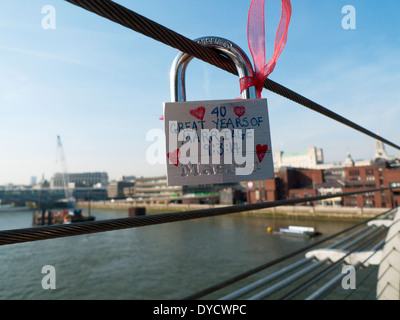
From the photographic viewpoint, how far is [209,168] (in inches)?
23.6

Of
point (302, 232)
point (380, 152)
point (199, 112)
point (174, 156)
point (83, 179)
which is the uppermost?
point (380, 152)

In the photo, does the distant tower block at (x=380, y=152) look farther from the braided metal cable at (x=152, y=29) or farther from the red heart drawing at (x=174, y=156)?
the red heart drawing at (x=174, y=156)

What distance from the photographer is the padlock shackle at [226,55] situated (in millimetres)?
726

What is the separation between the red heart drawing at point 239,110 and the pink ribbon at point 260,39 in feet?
0.37

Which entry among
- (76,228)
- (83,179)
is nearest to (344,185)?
(76,228)

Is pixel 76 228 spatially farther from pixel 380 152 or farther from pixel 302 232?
pixel 380 152

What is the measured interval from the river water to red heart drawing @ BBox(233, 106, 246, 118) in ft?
42.8

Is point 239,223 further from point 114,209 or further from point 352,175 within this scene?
point 114,209

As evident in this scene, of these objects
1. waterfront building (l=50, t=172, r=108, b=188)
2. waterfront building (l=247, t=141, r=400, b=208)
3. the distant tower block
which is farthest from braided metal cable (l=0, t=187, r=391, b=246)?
waterfront building (l=50, t=172, r=108, b=188)

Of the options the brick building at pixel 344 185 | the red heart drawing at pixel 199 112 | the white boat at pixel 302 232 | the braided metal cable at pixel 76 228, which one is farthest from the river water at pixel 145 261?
the red heart drawing at pixel 199 112

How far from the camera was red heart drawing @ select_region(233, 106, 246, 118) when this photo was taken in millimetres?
644

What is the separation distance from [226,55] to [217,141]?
301mm

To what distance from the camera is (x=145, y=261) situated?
1786 cm
